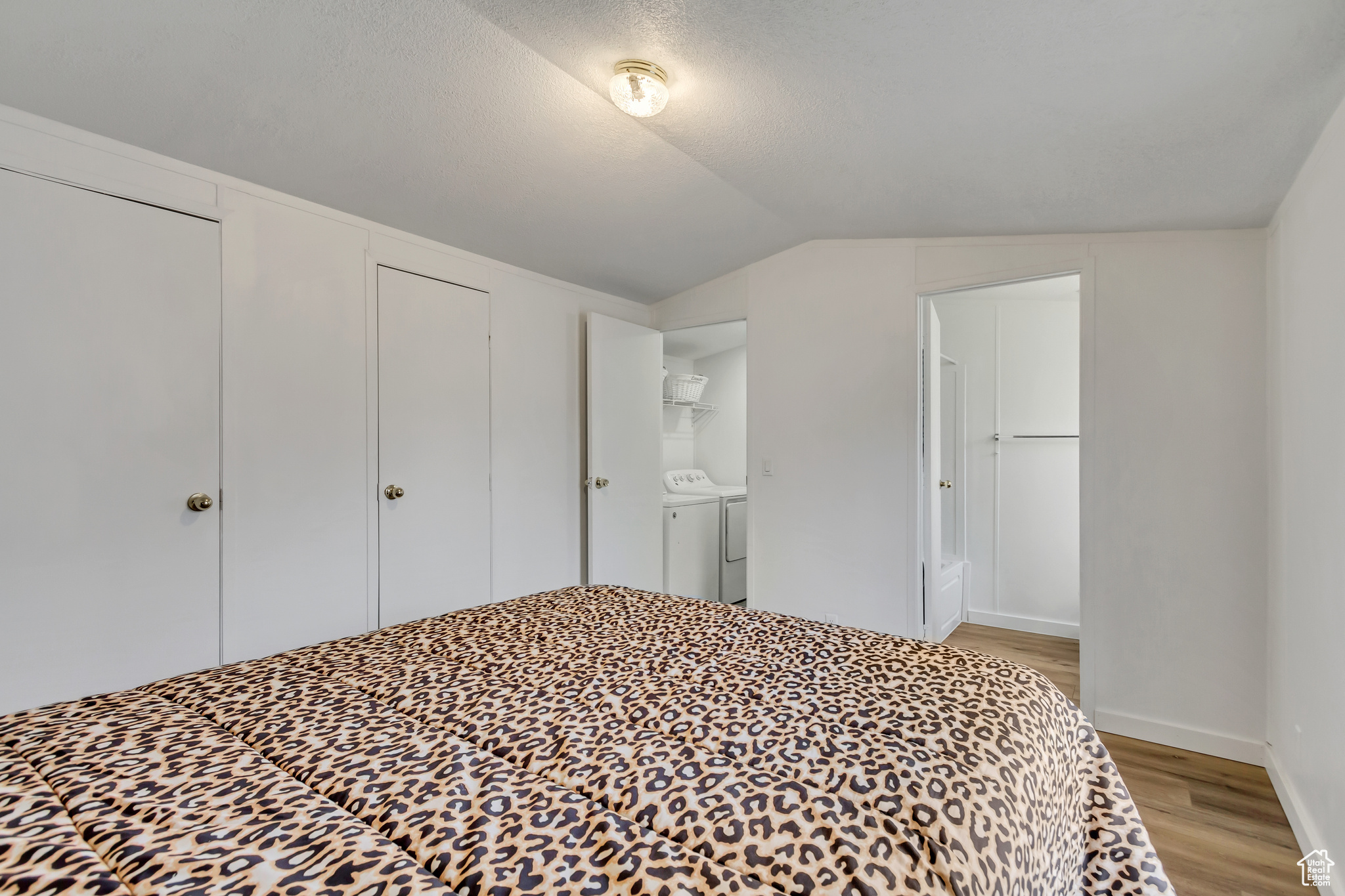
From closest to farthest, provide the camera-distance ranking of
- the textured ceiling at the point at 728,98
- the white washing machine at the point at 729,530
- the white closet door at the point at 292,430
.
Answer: the textured ceiling at the point at 728,98 < the white closet door at the point at 292,430 < the white washing machine at the point at 729,530

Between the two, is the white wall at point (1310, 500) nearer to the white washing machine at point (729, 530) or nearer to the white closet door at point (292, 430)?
the white washing machine at point (729, 530)

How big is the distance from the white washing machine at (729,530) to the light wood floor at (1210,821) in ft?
7.84

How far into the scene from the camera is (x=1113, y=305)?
2.58m

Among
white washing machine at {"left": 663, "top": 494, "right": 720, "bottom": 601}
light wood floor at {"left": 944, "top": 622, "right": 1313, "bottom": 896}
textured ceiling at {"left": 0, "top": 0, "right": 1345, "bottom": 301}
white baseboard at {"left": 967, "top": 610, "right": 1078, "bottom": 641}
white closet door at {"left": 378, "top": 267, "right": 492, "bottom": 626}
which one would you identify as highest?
textured ceiling at {"left": 0, "top": 0, "right": 1345, "bottom": 301}

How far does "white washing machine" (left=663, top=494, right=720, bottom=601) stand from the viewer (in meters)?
4.10

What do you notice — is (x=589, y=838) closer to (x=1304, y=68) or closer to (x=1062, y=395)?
(x=1304, y=68)

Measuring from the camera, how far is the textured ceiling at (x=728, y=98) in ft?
4.82

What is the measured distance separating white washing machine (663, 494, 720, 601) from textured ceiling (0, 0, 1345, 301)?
213 centimetres

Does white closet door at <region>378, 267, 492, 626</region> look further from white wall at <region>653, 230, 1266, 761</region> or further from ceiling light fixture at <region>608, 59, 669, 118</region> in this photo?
white wall at <region>653, 230, 1266, 761</region>

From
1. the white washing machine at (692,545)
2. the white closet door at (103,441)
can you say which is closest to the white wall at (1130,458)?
the white washing machine at (692,545)

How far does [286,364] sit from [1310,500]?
3392 mm

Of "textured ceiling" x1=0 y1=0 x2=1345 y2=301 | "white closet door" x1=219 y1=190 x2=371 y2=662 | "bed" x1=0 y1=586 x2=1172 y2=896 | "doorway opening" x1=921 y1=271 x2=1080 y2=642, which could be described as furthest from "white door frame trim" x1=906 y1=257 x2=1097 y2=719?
"white closet door" x1=219 y1=190 x2=371 y2=662

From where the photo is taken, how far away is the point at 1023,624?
4055mm

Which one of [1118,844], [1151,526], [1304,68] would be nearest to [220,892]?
[1118,844]
